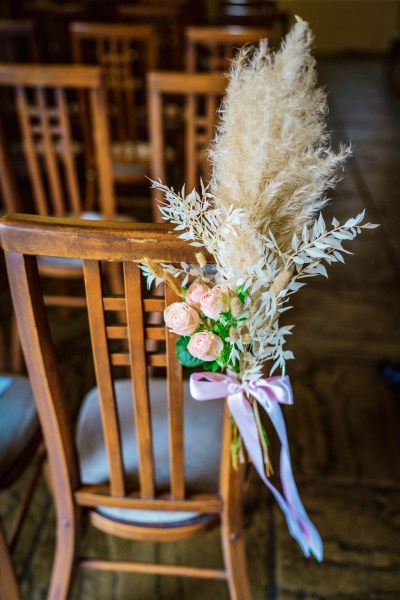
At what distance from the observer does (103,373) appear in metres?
0.84

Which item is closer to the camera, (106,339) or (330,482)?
(106,339)

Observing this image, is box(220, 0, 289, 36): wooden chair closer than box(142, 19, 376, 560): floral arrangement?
No

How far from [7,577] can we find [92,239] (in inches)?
32.6

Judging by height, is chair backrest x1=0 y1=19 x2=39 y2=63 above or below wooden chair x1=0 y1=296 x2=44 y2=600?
above

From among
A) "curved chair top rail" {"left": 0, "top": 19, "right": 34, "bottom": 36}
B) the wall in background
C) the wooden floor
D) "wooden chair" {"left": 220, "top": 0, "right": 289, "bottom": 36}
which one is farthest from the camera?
the wall in background

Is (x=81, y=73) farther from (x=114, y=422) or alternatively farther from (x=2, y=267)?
(x=114, y=422)

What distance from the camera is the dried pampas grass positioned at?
0.61 meters

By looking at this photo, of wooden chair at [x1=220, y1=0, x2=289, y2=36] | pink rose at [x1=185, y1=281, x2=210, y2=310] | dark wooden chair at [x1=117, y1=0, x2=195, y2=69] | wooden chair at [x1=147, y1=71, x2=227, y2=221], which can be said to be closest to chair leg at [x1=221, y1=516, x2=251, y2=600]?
pink rose at [x1=185, y1=281, x2=210, y2=310]

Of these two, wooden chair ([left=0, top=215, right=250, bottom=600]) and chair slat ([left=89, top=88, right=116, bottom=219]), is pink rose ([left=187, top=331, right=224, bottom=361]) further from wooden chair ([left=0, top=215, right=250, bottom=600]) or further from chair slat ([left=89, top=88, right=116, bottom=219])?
chair slat ([left=89, top=88, right=116, bottom=219])

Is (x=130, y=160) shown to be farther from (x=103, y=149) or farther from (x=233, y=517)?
(x=233, y=517)

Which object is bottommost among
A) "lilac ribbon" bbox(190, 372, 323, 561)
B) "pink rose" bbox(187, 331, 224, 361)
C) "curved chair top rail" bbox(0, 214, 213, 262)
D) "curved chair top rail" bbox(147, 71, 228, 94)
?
"lilac ribbon" bbox(190, 372, 323, 561)

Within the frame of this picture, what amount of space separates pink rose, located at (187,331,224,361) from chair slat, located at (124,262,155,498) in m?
0.11

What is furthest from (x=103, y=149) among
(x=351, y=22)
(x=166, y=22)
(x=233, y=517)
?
(x=351, y=22)

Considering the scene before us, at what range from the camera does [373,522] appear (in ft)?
4.82
